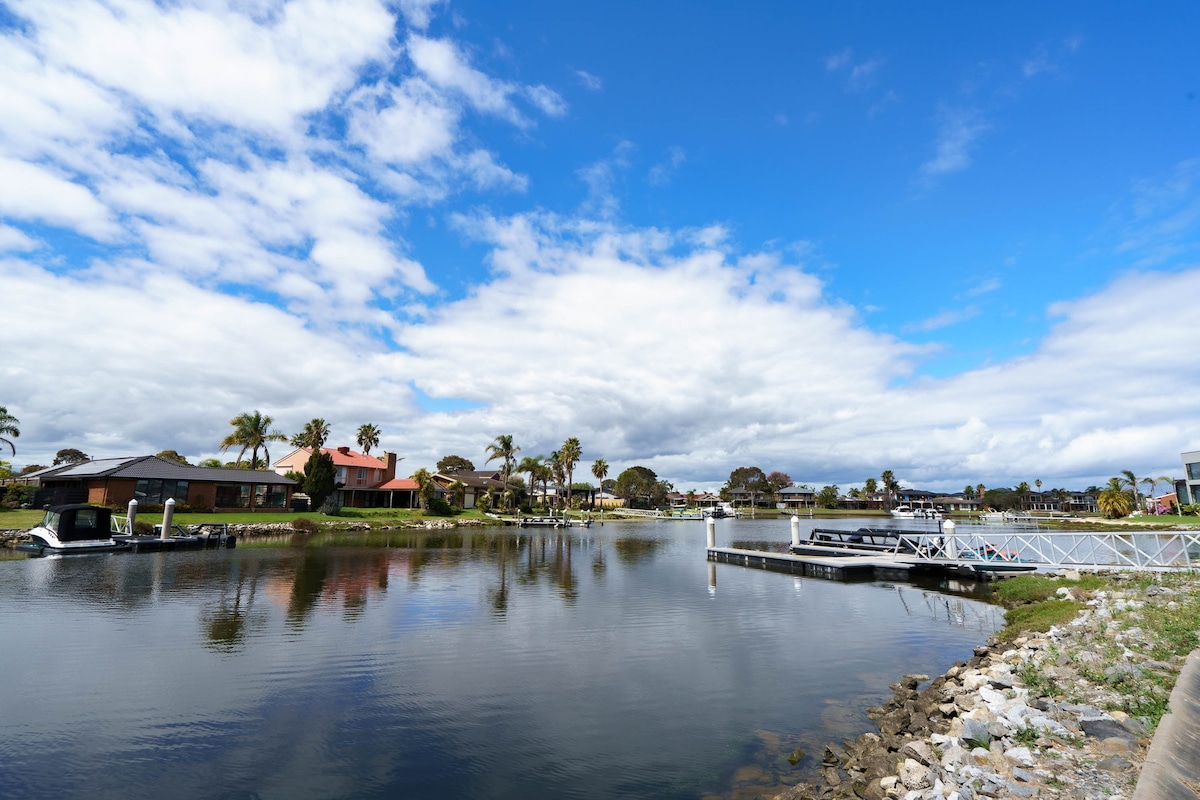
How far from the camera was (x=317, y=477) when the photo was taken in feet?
241

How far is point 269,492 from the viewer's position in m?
73.1

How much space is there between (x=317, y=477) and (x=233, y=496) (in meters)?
8.82

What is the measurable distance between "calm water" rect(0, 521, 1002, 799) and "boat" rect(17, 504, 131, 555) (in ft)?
39.1

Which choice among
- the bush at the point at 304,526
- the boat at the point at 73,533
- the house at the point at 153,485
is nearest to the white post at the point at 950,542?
the boat at the point at 73,533

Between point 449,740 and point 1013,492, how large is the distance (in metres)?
223

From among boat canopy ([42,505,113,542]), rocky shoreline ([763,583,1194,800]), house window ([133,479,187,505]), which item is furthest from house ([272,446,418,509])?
rocky shoreline ([763,583,1194,800])

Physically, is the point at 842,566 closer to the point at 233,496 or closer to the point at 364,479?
the point at 233,496

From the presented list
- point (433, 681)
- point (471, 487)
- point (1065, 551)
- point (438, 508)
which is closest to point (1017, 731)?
point (433, 681)

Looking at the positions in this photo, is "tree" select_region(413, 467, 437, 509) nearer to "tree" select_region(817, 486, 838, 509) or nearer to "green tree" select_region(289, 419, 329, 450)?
"green tree" select_region(289, 419, 329, 450)

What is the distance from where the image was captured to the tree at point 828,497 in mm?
178250

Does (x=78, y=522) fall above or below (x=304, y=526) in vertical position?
above

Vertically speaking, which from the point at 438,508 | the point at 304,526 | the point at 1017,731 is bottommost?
the point at 1017,731

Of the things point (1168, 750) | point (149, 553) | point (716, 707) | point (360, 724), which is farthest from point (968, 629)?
point (149, 553)

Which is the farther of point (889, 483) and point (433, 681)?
point (889, 483)
